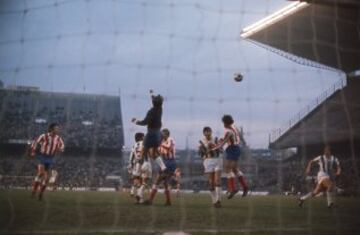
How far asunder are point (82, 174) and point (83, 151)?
4.36 metres

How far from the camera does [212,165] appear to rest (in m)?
10.3

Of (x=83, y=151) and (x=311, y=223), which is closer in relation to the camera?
(x=311, y=223)

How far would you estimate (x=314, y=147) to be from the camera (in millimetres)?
22328

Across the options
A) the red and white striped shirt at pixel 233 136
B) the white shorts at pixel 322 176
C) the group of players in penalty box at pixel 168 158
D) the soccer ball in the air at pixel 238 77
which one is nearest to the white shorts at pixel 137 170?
the group of players in penalty box at pixel 168 158

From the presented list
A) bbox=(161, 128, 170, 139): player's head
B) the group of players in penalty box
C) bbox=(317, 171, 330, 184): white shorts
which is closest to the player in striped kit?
the group of players in penalty box

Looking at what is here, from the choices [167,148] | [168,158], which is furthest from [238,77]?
[168,158]

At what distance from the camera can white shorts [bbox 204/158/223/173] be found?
10.2 meters

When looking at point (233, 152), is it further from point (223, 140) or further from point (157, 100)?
point (157, 100)

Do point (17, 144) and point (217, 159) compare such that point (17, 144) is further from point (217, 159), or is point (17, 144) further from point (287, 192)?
point (287, 192)

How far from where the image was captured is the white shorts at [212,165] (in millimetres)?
10248

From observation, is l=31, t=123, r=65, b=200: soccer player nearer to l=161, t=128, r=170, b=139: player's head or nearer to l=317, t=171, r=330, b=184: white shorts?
l=161, t=128, r=170, b=139: player's head

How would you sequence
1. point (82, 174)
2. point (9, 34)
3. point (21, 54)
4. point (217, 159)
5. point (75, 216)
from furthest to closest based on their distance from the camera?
point (82, 174), point (217, 159), point (75, 216), point (21, 54), point (9, 34)

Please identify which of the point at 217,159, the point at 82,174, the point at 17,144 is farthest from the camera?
the point at 82,174

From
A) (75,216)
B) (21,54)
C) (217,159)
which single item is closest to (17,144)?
(217,159)
